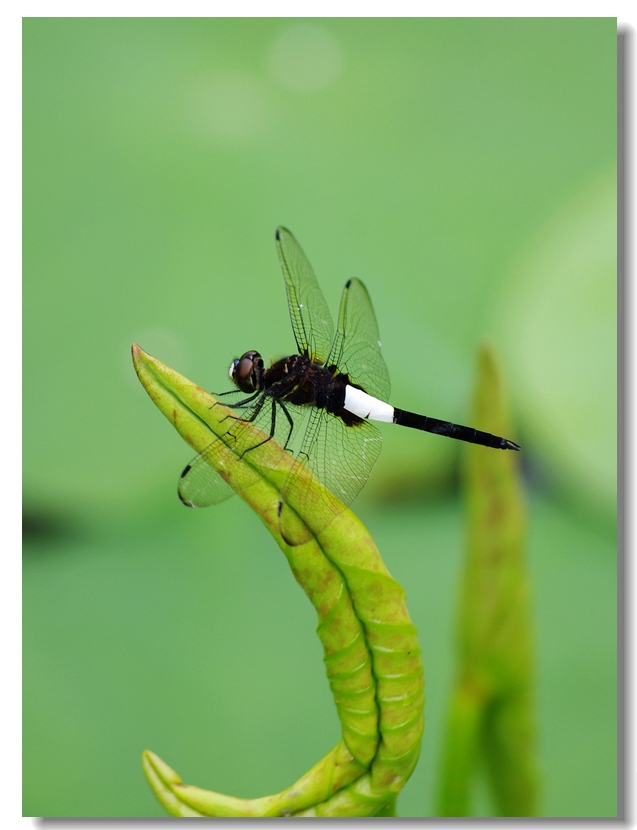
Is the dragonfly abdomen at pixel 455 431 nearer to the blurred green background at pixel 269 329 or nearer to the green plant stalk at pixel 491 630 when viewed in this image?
the green plant stalk at pixel 491 630

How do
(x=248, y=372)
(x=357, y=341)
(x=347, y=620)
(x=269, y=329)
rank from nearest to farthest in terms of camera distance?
(x=347, y=620) → (x=248, y=372) → (x=357, y=341) → (x=269, y=329)

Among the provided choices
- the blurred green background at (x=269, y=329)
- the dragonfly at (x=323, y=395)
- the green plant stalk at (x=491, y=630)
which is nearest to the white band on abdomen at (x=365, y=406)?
the dragonfly at (x=323, y=395)

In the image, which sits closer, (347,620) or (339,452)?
(347,620)

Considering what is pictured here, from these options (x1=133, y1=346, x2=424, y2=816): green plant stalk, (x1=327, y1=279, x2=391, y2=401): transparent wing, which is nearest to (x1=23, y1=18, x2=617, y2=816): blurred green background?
(x1=327, y1=279, x2=391, y2=401): transparent wing

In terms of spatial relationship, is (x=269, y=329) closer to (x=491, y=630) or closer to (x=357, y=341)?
(x=357, y=341)

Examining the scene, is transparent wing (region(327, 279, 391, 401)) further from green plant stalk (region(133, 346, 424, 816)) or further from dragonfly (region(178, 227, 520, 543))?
green plant stalk (region(133, 346, 424, 816))

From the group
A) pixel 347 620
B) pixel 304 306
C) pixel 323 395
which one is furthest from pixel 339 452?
pixel 347 620
